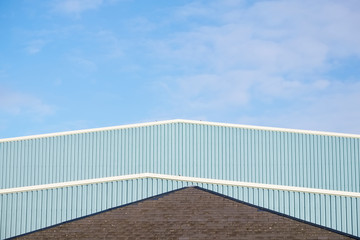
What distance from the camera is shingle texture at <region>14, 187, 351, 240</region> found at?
1694 cm

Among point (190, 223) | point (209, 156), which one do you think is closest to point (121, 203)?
point (190, 223)

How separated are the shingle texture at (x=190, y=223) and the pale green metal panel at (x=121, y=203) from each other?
0.44 meters

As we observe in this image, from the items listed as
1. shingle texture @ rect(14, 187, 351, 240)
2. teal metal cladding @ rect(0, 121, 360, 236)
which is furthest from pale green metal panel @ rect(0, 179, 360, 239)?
teal metal cladding @ rect(0, 121, 360, 236)

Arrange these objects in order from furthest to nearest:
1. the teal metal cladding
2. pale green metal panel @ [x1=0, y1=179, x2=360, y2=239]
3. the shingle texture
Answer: the teal metal cladding
pale green metal panel @ [x1=0, y1=179, x2=360, y2=239]
the shingle texture

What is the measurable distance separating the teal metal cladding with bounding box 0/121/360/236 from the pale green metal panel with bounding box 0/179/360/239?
8.02m

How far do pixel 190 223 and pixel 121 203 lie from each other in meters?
2.66

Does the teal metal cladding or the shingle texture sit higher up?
the teal metal cladding

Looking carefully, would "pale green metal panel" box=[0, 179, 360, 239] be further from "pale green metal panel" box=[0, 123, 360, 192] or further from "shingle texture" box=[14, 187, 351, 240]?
"pale green metal panel" box=[0, 123, 360, 192]

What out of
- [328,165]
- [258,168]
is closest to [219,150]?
[258,168]

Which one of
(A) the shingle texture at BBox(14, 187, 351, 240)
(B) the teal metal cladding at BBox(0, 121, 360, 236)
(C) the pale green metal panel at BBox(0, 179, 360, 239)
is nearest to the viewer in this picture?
(A) the shingle texture at BBox(14, 187, 351, 240)

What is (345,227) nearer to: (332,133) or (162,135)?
(332,133)

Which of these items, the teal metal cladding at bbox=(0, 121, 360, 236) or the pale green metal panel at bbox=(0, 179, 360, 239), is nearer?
the pale green metal panel at bbox=(0, 179, 360, 239)

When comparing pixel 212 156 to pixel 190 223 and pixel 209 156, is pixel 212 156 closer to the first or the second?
pixel 209 156

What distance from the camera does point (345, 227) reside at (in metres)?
17.2
